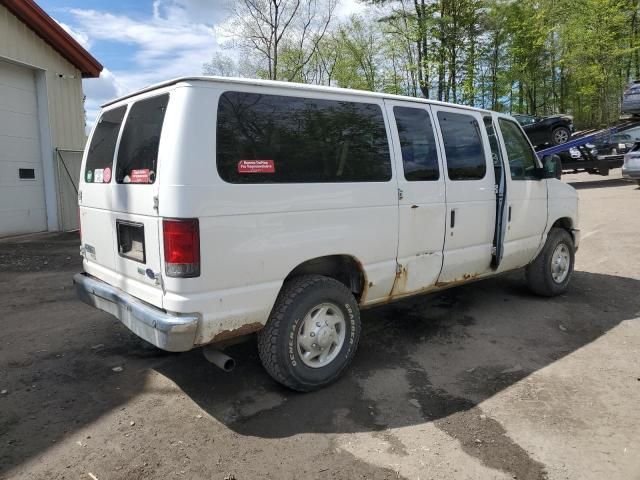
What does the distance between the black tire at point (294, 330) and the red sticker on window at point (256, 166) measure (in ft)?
2.67

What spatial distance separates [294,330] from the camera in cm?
350

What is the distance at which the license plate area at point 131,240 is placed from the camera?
338 cm

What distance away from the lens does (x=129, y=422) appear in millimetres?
3340

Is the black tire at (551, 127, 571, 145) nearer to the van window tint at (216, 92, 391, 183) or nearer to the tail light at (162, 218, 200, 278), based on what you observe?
the van window tint at (216, 92, 391, 183)

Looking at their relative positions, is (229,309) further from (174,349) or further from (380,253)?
(380,253)

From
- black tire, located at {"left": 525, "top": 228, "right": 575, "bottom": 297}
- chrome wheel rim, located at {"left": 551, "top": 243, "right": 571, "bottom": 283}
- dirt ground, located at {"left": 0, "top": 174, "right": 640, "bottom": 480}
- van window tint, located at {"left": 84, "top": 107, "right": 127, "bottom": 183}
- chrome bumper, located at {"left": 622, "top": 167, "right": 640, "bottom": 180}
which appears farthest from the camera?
chrome bumper, located at {"left": 622, "top": 167, "right": 640, "bottom": 180}

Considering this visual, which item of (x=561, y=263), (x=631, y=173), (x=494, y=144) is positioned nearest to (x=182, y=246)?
(x=494, y=144)

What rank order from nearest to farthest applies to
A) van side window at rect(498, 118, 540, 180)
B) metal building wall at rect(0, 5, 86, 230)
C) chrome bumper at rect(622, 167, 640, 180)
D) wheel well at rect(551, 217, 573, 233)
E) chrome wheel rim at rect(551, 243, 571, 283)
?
van side window at rect(498, 118, 540, 180), chrome wheel rim at rect(551, 243, 571, 283), wheel well at rect(551, 217, 573, 233), metal building wall at rect(0, 5, 86, 230), chrome bumper at rect(622, 167, 640, 180)

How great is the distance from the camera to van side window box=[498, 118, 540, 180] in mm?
5340

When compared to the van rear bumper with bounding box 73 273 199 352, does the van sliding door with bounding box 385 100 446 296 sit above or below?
above

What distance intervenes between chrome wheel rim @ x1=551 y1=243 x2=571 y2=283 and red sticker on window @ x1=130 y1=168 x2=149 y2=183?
15.8 feet

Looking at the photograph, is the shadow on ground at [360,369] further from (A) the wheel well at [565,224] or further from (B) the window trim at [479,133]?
(B) the window trim at [479,133]

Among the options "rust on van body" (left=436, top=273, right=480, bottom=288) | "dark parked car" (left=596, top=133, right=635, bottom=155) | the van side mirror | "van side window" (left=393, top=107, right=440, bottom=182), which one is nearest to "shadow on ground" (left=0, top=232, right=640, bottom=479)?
"rust on van body" (left=436, top=273, right=480, bottom=288)

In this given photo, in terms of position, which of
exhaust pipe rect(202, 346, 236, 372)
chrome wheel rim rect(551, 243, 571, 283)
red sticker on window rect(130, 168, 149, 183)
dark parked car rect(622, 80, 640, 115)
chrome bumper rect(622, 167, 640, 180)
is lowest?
exhaust pipe rect(202, 346, 236, 372)
